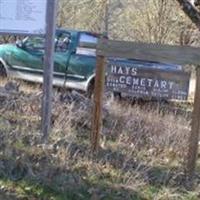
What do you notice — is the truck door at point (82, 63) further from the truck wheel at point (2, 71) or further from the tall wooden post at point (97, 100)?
the tall wooden post at point (97, 100)

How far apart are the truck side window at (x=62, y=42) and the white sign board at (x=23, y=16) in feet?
21.6

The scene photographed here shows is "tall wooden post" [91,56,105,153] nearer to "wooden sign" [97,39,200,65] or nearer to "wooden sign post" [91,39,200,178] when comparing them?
"wooden sign post" [91,39,200,178]

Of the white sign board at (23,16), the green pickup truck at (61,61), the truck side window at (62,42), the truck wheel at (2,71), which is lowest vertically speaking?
the truck wheel at (2,71)

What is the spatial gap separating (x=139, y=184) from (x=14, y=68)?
28.2 ft

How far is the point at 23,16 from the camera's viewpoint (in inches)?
242

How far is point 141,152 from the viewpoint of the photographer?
20.2ft

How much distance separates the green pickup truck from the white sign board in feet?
20.0

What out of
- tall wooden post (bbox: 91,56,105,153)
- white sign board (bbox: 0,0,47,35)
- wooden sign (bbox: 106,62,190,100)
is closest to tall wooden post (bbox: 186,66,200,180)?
wooden sign (bbox: 106,62,190,100)

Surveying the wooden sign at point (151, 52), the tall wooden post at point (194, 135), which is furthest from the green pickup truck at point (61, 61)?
the tall wooden post at point (194, 135)

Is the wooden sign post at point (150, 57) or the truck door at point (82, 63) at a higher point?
the wooden sign post at point (150, 57)

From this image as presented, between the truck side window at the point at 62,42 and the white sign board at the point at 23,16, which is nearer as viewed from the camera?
the white sign board at the point at 23,16

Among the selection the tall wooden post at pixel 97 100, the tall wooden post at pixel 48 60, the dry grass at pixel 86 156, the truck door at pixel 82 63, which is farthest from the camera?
the truck door at pixel 82 63

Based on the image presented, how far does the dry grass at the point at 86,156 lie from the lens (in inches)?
195

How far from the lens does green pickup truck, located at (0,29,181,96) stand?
12516 millimetres
